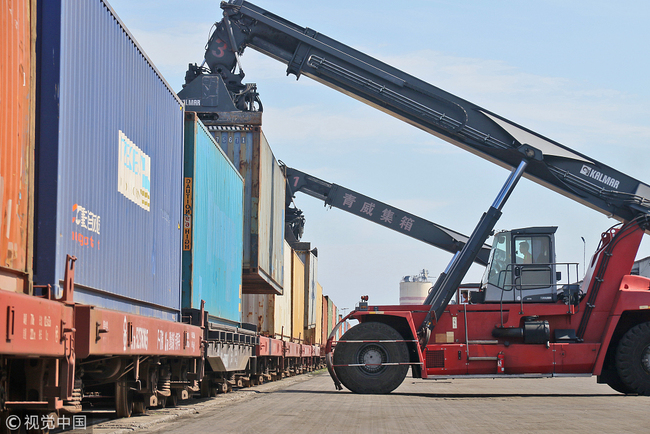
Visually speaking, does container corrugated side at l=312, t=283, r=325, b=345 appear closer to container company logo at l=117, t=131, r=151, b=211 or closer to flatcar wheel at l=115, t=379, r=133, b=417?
flatcar wheel at l=115, t=379, r=133, b=417

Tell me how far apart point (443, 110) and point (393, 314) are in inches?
187

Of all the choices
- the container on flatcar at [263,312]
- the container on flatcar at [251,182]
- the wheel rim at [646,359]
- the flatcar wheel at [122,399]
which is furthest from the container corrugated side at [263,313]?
the flatcar wheel at [122,399]

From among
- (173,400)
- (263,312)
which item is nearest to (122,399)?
(173,400)

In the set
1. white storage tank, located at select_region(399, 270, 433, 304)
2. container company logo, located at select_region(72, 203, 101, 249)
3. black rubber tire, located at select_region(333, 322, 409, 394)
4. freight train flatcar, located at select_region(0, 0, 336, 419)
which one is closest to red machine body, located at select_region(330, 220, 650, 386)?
black rubber tire, located at select_region(333, 322, 409, 394)

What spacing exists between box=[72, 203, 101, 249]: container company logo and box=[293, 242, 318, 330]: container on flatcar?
778 inches

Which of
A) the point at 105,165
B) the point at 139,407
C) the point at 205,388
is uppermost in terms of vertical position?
the point at 105,165

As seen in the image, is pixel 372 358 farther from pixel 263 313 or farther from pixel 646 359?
pixel 646 359

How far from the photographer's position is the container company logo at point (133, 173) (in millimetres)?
7227

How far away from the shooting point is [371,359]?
14.1 meters

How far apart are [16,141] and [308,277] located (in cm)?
2156

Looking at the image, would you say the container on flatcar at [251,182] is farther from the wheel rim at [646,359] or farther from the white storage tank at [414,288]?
the white storage tank at [414,288]

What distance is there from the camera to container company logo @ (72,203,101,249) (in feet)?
19.4

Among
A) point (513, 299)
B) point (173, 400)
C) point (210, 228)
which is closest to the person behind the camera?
point (173, 400)

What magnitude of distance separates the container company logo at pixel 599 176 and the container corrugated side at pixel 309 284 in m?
12.5
